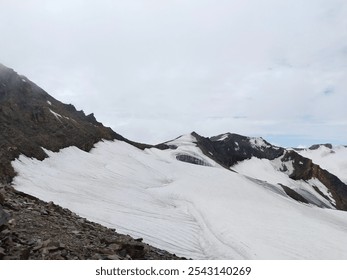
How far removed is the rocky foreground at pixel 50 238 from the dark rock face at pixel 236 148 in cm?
9102

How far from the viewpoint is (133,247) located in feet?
40.7

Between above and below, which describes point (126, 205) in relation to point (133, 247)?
above

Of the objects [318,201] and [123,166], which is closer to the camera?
[123,166]

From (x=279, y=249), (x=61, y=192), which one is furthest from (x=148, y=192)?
(x=279, y=249)

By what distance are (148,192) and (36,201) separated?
17590 mm

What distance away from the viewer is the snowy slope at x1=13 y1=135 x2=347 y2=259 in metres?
20.5

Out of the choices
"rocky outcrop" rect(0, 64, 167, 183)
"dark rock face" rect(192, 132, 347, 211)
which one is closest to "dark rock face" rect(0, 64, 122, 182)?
"rocky outcrop" rect(0, 64, 167, 183)

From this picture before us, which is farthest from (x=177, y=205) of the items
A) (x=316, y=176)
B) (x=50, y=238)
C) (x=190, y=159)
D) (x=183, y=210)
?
(x=316, y=176)

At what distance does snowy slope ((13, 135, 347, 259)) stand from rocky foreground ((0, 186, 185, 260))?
18.9ft

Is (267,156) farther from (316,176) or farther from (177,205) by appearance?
(177,205)

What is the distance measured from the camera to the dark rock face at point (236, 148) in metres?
114

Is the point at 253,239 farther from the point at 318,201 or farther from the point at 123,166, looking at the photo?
the point at 318,201

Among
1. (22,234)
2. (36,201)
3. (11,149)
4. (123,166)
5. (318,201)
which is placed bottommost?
(22,234)

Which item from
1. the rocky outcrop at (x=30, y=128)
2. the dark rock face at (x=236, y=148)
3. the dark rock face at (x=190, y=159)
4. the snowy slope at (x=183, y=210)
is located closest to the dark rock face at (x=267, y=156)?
the dark rock face at (x=236, y=148)
